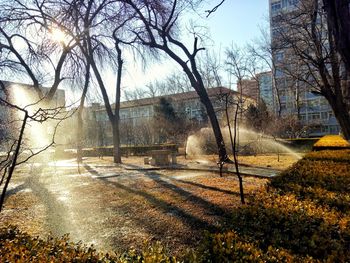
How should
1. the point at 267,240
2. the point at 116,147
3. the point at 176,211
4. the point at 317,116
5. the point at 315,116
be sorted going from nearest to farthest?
the point at 267,240, the point at 176,211, the point at 116,147, the point at 317,116, the point at 315,116

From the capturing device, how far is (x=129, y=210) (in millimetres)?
5977

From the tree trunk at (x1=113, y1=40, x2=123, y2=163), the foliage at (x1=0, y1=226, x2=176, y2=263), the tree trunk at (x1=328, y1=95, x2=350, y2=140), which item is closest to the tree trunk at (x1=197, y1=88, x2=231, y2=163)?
the tree trunk at (x1=328, y1=95, x2=350, y2=140)

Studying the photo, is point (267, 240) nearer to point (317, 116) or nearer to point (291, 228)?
point (291, 228)

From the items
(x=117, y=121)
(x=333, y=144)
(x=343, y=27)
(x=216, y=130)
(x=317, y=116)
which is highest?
(x=317, y=116)

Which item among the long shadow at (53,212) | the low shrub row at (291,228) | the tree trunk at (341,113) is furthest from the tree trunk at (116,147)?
the low shrub row at (291,228)

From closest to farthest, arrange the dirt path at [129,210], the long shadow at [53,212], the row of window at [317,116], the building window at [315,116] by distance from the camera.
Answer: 1. the dirt path at [129,210]
2. the long shadow at [53,212]
3. the row of window at [317,116]
4. the building window at [315,116]

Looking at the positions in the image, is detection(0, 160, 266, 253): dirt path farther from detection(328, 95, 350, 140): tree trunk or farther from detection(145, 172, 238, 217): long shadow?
detection(328, 95, 350, 140): tree trunk

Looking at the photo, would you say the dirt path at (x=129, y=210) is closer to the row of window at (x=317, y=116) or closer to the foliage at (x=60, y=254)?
the foliage at (x=60, y=254)

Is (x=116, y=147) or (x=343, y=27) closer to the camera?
(x=343, y=27)

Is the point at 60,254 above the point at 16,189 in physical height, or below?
above

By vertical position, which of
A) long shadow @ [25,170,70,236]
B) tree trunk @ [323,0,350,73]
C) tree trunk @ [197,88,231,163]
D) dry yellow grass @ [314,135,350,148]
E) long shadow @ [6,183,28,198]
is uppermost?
tree trunk @ [323,0,350,73]

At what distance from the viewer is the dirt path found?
4.46 meters

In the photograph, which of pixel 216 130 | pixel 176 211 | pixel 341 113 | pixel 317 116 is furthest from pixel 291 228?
pixel 317 116

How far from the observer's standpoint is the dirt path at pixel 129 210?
14.6 ft
